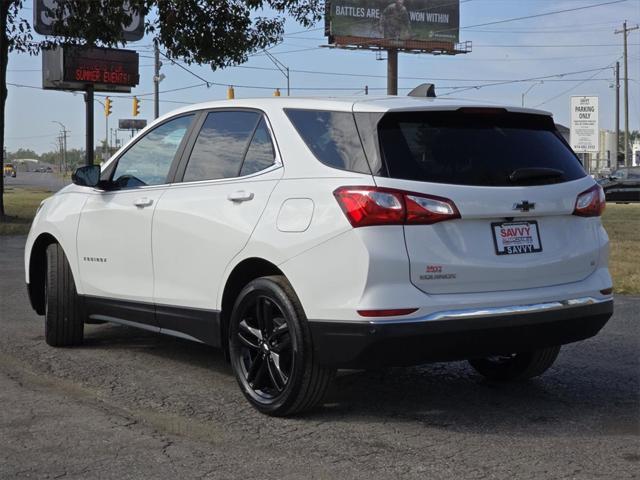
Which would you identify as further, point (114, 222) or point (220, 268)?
point (114, 222)

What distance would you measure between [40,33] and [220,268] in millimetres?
16846

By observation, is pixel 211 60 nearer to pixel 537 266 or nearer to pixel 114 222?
pixel 114 222

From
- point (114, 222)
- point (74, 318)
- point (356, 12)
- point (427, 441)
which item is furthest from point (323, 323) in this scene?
point (356, 12)

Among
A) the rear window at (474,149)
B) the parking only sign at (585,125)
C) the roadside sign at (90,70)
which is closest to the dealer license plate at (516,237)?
the rear window at (474,149)

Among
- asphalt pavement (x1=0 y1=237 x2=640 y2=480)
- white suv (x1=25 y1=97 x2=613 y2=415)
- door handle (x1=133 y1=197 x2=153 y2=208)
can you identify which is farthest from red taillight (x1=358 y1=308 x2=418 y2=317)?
door handle (x1=133 y1=197 x2=153 y2=208)

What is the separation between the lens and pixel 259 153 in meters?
5.13

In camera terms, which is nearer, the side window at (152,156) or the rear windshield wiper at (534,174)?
the rear windshield wiper at (534,174)

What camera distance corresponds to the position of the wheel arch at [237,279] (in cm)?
488

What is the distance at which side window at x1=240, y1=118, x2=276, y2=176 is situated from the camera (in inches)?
199

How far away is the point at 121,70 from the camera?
84.7ft

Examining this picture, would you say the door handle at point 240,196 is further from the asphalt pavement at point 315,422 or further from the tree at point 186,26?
the tree at point 186,26

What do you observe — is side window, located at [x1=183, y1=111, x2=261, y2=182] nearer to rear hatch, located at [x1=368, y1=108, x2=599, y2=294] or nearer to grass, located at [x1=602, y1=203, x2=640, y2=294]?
rear hatch, located at [x1=368, y1=108, x2=599, y2=294]

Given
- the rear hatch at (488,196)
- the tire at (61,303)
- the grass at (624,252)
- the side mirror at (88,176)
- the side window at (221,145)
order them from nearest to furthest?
the rear hatch at (488,196), the side window at (221,145), the side mirror at (88,176), the tire at (61,303), the grass at (624,252)

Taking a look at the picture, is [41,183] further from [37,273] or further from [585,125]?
[37,273]
